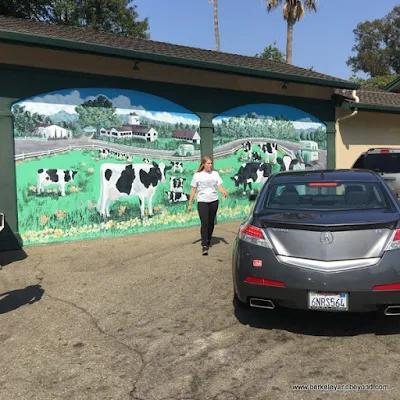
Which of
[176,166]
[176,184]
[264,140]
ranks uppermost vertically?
[264,140]

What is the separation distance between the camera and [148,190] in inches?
384

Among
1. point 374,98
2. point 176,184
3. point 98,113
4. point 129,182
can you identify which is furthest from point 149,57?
point 374,98

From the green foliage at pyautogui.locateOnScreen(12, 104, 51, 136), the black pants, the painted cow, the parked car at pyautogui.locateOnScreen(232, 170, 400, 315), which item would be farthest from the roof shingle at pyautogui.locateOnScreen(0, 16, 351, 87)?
the parked car at pyautogui.locateOnScreen(232, 170, 400, 315)

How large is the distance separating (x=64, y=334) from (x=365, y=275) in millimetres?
2935

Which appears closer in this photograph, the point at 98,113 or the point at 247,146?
the point at 98,113

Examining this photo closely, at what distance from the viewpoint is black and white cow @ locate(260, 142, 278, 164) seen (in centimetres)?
1179

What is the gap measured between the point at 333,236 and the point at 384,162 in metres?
7.66

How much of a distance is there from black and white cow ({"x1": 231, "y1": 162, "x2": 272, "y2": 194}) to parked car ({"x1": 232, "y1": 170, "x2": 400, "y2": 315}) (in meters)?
6.97

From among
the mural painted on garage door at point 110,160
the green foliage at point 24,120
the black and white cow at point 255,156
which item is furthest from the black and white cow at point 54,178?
the black and white cow at point 255,156

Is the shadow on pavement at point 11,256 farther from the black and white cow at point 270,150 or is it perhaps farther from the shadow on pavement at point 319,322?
the black and white cow at point 270,150

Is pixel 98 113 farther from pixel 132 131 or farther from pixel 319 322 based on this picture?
pixel 319 322

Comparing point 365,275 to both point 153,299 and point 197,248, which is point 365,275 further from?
point 197,248

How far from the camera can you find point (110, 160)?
9.16 metres

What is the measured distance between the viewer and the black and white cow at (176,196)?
10.1 metres
